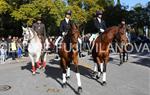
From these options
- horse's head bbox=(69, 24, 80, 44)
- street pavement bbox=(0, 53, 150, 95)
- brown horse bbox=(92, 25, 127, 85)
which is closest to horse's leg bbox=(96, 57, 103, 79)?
brown horse bbox=(92, 25, 127, 85)

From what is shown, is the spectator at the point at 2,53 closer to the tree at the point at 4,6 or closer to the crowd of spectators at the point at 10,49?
the crowd of spectators at the point at 10,49

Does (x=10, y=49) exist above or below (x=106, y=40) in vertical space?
below

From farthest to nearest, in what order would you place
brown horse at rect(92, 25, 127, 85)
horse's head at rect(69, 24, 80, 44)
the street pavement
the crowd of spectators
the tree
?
1. the tree
2. the crowd of spectators
3. brown horse at rect(92, 25, 127, 85)
4. the street pavement
5. horse's head at rect(69, 24, 80, 44)

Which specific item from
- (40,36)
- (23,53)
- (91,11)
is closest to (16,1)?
(23,53)

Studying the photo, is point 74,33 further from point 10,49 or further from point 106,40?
point 10,49

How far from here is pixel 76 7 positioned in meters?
39.5

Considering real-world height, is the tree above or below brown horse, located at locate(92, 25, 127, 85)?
above

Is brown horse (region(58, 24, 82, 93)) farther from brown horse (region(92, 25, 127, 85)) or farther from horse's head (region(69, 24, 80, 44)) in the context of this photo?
brown horse (region(92, 25, 127, 85))

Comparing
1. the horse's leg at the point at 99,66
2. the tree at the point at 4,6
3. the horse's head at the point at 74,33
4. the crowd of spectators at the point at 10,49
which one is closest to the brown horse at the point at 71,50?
the horse's head at the point at 74,33

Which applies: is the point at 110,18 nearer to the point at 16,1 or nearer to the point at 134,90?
the point at 16,1


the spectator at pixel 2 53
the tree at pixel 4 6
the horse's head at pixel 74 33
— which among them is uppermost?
the tree at pixel 4 6

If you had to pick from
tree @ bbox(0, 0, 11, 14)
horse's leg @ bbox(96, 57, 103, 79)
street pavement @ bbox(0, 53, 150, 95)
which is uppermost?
tree @ bbox(0, 0, 11, 14)

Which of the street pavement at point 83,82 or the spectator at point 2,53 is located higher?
the spectator at point 2,53

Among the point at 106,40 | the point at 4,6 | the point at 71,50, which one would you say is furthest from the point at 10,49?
the point at 71,50
